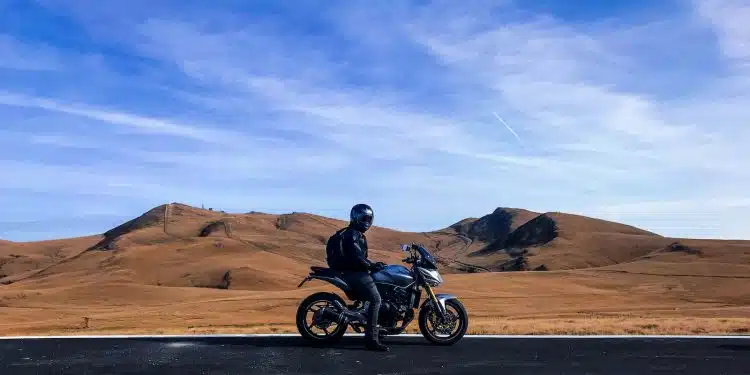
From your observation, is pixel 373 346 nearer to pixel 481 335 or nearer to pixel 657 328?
pixel 481 335

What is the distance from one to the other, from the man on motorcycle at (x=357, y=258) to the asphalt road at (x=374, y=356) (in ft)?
2.58

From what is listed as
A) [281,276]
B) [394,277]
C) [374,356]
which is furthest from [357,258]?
[281,276]

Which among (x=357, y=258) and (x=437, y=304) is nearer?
(x=357, y=258)

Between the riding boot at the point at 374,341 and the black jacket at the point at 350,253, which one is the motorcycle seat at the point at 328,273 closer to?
the black jacket at the point at 350,253

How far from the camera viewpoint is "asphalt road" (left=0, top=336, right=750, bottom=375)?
8.45 meters

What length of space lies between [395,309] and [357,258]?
3.07ft

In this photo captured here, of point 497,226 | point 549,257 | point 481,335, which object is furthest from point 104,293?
point 497,226

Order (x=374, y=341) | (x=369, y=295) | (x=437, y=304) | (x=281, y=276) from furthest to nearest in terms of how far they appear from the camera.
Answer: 1. (x=281, y=276)
2. (x=437, y=304)
3. (x=369, y=295)
4. (x=374, y=341)

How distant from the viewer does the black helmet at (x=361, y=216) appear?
11164 millimetres

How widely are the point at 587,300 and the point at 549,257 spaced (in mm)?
51003

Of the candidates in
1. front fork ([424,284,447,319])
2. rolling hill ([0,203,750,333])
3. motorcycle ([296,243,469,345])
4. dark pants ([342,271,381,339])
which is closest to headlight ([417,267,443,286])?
motorcycle ([296,243,469,345])

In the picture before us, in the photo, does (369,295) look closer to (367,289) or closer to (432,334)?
(367,289)

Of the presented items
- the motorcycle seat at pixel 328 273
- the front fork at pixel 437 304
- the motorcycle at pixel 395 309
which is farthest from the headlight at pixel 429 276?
the motorcycle seat at pixel 328 273

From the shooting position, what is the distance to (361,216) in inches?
441
